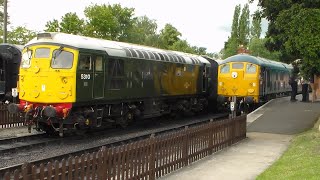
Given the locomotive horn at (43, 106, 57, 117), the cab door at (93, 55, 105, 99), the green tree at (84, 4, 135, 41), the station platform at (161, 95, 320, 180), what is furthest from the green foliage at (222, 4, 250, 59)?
the locomotive horn at (43, 106, 57, 117)

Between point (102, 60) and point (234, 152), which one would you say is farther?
point (102, 60)

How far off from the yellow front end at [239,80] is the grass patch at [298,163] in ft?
34.6

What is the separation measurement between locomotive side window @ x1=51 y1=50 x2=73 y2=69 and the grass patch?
7072 millimetres

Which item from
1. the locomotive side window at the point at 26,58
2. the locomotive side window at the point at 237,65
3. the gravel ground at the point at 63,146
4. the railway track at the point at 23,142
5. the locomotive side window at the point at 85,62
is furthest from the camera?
the locomotive side window at the point at 237,65

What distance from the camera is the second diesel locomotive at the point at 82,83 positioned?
1395cm

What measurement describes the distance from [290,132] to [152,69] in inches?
251

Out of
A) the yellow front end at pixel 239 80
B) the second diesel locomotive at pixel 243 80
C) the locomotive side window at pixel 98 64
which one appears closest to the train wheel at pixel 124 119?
the locomotive side window at pixel 98 64

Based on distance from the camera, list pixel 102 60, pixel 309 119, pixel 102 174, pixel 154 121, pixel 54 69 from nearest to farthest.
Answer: pixel 102 174, pixel 54 69, pixel 102 60, pixel 309 119, pixel 154 121

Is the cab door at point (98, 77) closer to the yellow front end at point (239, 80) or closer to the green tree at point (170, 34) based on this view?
the yellow front end at point (239, 80)

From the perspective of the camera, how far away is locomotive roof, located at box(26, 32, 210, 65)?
14453mm

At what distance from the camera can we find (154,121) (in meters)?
22.1

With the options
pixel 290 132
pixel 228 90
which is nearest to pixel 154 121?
pixel 228 90

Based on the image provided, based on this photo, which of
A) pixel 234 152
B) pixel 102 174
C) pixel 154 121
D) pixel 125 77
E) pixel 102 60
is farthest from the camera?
pixel 154 121

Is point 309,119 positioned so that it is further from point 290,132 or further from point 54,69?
point 54,69
